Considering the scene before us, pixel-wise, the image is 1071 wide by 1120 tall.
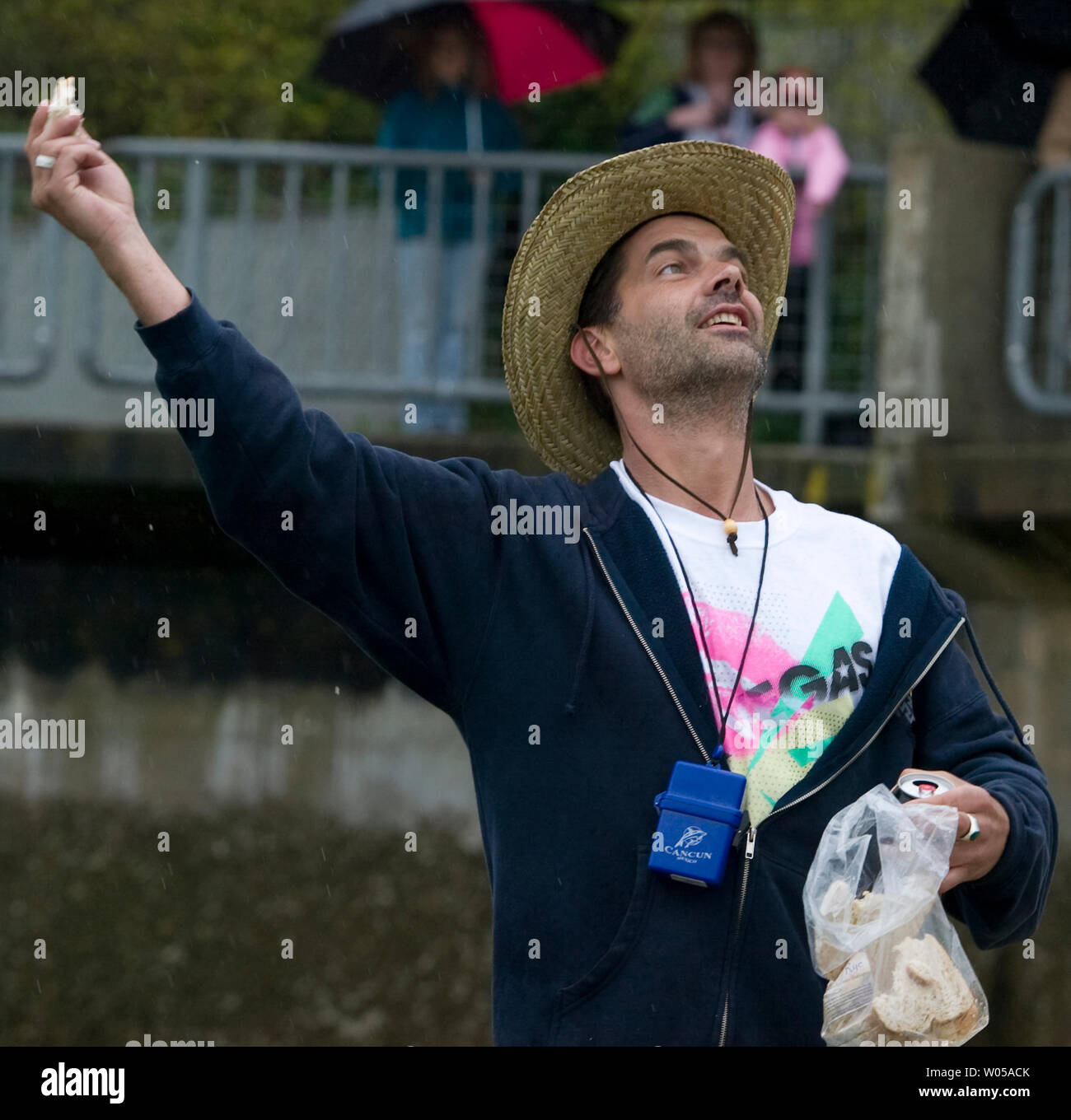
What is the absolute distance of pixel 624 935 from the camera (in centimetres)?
286

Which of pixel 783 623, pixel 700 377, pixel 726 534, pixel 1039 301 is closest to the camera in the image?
pixel 783 623

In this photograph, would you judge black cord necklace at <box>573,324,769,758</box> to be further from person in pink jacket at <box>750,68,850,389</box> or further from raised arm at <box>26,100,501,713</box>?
person in pink jacket at <box>750,68,850,389</box>

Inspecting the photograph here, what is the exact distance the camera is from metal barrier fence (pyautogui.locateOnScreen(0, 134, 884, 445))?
6777 millimetres

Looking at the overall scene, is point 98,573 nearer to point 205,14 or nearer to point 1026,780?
point 205,14

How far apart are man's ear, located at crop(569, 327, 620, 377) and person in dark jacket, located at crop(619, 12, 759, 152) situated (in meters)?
2.96

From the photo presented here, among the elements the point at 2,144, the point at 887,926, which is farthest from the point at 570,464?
the point at 2,144

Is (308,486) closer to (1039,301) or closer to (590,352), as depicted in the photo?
(590,352)

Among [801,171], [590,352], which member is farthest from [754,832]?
[801,171]

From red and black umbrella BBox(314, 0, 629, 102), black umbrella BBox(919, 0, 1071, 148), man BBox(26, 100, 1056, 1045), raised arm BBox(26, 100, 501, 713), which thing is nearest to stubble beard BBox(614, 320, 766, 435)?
man BBox(26, 100, 1056, 1045)

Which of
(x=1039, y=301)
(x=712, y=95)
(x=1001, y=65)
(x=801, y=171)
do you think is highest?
(x=1001, y=65)

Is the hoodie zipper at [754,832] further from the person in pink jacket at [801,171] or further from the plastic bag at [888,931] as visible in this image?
the person in pink jacket at [801,171]

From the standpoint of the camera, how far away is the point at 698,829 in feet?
9.27

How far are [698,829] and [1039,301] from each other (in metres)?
4.28

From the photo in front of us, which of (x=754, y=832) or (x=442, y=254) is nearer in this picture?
(x=754, y=832)
